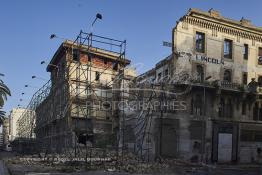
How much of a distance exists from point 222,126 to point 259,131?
4983 mm

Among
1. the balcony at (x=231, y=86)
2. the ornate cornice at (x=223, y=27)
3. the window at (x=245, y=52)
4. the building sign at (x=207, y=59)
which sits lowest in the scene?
the balcony at (x=231, y=86)

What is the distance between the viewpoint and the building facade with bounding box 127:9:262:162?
1416 inches

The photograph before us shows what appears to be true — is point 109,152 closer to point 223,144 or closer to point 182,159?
point 182,159

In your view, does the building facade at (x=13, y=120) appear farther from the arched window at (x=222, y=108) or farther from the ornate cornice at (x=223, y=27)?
the ornate cornice at (x=223, y=27)

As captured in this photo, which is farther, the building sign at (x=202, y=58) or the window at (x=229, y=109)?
the window at (x=229, y=109)

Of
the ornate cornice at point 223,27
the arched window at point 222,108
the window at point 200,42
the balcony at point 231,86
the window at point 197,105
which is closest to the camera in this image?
the window at point 197,105

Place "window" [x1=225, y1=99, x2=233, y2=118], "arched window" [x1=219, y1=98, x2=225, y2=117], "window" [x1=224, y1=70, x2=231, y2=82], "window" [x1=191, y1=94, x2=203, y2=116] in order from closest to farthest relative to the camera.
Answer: "window" [x1=191, y1=94, x2=203, y2=116], "arched window" [x1=219, y1=98, x2=225, y2=117], "window" [x1=225, y1=99, x2=233, y2=118], "window" [x1=224, y1=70, x2=231, y2=82]

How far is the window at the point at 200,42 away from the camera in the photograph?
127 feet

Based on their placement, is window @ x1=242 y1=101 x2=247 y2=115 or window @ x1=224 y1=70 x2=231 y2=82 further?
window @ x1=242 y1=101 x2=247 y2=115

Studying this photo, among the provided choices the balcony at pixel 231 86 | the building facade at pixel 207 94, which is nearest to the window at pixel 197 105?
the building facade at pixel 207 94

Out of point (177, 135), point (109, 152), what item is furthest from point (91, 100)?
point (177, 135)

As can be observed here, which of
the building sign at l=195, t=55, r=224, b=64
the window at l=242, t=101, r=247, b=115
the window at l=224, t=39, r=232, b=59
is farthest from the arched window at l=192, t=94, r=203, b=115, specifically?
the window at l=224, t=39, r=232, b=59

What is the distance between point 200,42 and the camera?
38.9m

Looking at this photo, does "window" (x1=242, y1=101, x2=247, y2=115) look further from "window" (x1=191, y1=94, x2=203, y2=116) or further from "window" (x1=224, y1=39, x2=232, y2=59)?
"window" (x1=191, y1=94, x2=203, y2=116)
